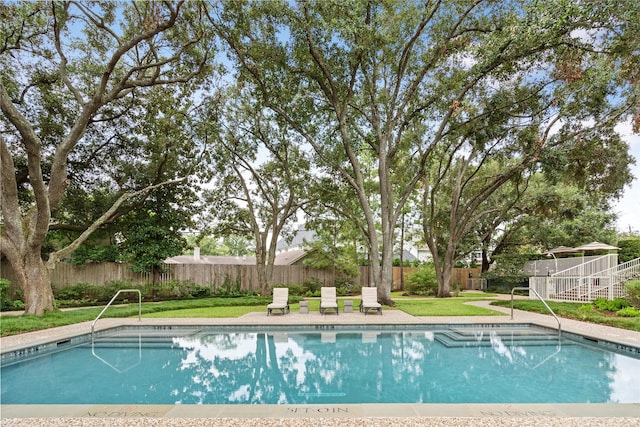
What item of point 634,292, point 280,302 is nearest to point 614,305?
point 634,292

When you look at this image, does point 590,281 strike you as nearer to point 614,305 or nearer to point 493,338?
point 614,305

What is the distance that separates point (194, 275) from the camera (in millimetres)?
18938

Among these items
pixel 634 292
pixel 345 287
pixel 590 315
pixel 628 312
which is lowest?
pixel 345 287

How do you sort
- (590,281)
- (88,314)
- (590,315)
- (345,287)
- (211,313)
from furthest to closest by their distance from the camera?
(345,287), (590,281), (211,313), (88,314), (590,315)

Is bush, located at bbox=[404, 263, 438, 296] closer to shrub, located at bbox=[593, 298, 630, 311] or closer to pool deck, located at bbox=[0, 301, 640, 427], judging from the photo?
shrub, located at bbox=[593, 298, 630, 311]

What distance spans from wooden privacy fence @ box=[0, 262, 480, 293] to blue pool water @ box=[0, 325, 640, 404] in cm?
827

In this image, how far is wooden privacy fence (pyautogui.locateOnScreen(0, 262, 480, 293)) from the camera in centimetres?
1588

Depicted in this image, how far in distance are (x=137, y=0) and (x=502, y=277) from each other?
23.3m

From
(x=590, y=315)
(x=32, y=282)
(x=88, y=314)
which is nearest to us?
(x=590, y=315)

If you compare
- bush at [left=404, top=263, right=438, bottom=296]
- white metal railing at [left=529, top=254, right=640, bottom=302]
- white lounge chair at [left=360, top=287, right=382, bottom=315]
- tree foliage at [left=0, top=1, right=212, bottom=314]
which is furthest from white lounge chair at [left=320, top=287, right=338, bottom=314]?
bush at [left=404, top=263, right=438, bottom=296]

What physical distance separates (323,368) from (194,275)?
13.8 m

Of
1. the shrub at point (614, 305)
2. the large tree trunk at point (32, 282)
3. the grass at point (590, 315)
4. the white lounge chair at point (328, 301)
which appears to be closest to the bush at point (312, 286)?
the white lounge chair at point (328, 301)

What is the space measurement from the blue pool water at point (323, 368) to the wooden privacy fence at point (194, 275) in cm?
827

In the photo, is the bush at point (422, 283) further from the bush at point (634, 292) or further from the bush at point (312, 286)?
the bush at point (634, 292)
